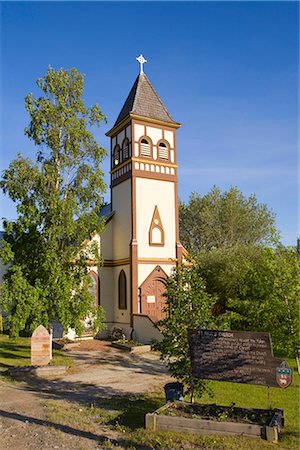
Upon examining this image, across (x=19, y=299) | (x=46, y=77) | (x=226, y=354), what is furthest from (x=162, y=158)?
(x=226, y=354)

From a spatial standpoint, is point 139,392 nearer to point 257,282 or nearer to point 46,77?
point 257,282

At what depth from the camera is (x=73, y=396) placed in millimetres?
13617

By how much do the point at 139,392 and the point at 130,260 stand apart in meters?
13.0

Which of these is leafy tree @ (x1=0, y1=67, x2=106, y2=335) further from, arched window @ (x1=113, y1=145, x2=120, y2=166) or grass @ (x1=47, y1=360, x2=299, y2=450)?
arched window @ (x1=113, y1=145, x2=120, y2=166)

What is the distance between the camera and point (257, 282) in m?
13.6

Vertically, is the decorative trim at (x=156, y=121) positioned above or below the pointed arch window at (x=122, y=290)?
above

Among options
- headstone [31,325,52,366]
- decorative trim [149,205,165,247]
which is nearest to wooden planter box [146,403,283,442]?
headstone [31,325,52,366]

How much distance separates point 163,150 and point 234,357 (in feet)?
66.8

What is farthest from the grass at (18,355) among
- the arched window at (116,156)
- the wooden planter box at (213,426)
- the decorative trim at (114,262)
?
the arched window at (116,156)

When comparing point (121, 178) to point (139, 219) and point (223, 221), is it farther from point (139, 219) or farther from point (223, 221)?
point (223, 221)

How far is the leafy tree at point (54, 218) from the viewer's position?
58.0ft

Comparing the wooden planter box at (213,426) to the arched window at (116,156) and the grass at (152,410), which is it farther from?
the arched window at (116,156)

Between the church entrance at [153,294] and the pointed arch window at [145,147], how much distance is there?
7.72 meters

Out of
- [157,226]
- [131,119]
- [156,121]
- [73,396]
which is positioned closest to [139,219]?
[157,226]
